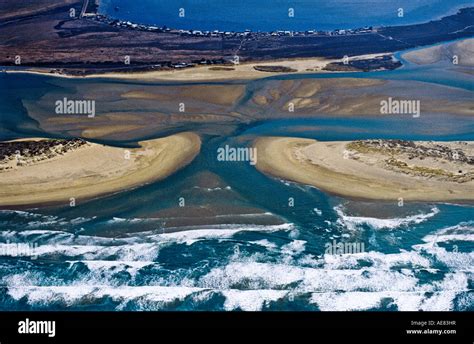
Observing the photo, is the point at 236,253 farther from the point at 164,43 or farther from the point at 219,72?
the point at 164,43

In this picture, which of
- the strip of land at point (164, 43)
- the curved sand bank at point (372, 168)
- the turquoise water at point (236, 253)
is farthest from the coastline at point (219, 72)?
the turquoise water at point (236, 253)

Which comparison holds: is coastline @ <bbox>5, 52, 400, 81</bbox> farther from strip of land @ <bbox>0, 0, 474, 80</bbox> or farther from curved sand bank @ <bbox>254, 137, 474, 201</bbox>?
curved sand bank @ <bbox>254, 137, 474, 201</bbox>

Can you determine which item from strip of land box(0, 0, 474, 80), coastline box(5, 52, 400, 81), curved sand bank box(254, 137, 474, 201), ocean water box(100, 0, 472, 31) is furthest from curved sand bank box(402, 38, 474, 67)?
curved sand bank box(254, 137, 474, 201)

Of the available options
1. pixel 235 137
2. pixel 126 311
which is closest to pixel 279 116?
pixel 235 137

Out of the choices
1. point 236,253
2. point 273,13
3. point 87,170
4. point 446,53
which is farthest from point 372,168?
point 273,13

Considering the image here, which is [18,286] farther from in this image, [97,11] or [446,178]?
[97,11]

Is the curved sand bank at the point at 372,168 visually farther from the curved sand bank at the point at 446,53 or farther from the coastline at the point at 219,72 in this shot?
the curved sand bank at the point at 446,53
